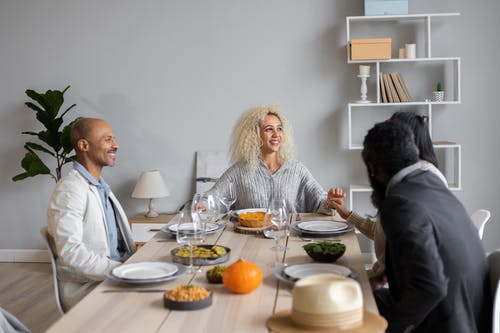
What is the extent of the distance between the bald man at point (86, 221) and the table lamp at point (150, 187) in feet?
6.76

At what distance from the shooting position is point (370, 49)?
503cm

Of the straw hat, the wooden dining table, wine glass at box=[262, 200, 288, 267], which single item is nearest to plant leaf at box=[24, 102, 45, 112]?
the wooden dining table

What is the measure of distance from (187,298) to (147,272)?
42 centimetres

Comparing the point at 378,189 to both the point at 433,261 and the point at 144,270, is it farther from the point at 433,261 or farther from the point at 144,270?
the point at 144,270

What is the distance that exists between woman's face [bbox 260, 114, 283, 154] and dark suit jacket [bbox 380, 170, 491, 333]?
1.63 meters

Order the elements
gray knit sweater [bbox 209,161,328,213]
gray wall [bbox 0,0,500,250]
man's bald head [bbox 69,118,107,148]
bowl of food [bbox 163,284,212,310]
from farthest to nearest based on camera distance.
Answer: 1. gray wall [bbox 0,0,500,250]
2. gray knit sweater [bbox 209,161,328,213]
3. man's bald head [bbox 69,118,107,148]
4. bowl of food [bbox 163,284,212,310]

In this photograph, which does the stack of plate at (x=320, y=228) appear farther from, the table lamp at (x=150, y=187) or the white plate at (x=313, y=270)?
the table lamp at (x=150, y=187)

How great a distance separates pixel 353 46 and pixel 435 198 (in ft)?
10.1

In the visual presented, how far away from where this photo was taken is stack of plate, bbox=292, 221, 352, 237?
2.87 metres

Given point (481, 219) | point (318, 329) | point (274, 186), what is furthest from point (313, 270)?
point (274, 186)

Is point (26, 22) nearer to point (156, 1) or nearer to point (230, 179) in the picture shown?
point (156, 1)

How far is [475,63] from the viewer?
5223mm

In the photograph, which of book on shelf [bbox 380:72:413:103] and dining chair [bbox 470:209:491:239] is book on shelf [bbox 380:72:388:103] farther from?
dining chair [bbox 470:209:491:239]

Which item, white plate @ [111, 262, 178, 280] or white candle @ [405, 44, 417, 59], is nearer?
white plate @ [111, 262, 178, 280]
